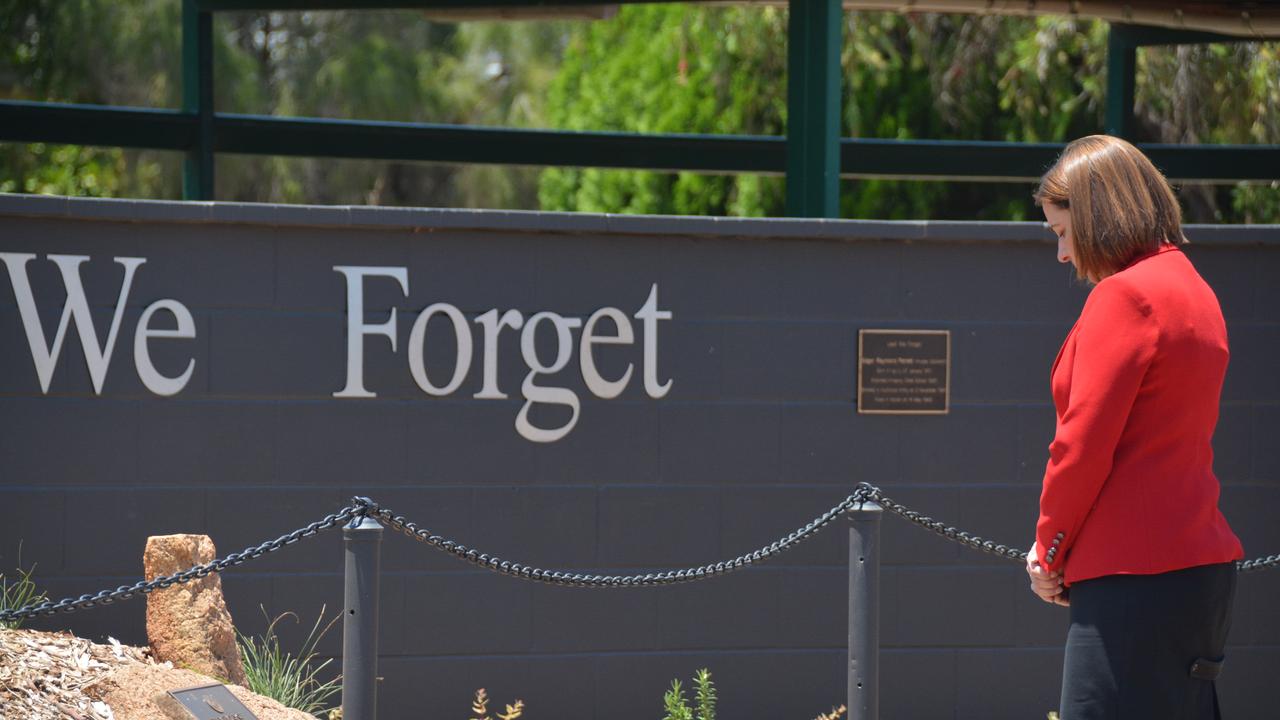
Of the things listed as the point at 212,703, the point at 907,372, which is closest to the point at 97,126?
the point at 212,703

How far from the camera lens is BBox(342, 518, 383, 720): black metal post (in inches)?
155

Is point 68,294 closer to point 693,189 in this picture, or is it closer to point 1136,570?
point 1136,570

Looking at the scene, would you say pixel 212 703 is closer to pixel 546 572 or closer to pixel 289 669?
pixel 289 669

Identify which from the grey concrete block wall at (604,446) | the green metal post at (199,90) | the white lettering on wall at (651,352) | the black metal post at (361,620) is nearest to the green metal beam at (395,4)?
the green metal post at (199,90)

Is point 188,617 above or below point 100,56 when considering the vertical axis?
below

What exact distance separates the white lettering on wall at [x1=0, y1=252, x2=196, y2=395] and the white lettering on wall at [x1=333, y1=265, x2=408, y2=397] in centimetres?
59

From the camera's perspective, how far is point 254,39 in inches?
958

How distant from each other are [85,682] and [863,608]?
8.30 feet

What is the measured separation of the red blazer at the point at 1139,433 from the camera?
3.07 meters

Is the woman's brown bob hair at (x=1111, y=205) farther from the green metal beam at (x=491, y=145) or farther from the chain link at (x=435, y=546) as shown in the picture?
the green metal beam at (x=491, y=145)

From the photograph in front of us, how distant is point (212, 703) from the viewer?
4578 mm

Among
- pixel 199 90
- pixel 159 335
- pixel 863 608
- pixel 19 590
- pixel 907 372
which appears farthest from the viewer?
pixel 199 90

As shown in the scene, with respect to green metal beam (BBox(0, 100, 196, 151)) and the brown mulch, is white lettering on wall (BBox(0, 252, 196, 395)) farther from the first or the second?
green metal beam (BBox(0, 100, 196, 151))

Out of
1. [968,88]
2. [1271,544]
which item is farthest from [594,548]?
[968,88]
